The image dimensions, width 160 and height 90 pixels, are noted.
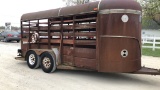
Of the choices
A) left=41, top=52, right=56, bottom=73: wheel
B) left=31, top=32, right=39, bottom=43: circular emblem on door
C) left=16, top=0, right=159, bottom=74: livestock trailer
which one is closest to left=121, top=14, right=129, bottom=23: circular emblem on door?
left=16, top=0, right=159, bottom=74: livestock trailer

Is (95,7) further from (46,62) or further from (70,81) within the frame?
(46,62)

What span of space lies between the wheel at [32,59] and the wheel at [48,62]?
1.35 feet

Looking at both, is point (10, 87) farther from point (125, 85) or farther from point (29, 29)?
point (29, 29)

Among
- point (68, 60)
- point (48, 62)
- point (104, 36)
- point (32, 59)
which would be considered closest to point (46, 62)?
point (48, 62)

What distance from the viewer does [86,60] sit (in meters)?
7.82

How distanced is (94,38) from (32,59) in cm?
337

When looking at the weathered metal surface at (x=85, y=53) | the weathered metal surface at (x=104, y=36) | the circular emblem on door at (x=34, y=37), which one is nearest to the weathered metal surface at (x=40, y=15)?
Result: the weathered metal surface at (x=104, y=36)

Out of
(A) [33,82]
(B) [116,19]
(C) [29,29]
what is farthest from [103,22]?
(C) [29,29]

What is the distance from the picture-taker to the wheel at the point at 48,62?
8.73 meters

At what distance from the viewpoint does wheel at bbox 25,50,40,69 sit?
9562 mm

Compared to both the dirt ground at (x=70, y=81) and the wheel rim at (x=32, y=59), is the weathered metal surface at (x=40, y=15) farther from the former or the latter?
the dirt ground at (x=70, y=81)

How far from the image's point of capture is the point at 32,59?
989 cm

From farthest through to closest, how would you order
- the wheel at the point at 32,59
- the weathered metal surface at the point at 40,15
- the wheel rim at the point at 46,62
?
the wheel at the point at 32,59, the weathered metal surface at the point at 40,15, the wheel rim at the point at 46,62

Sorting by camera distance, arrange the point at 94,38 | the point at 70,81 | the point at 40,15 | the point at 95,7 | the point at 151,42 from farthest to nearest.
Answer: the point at 151,42 < the point at 40,15 < the point at 94,38 < the point at 70,81 < the point at 95,7
